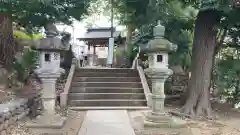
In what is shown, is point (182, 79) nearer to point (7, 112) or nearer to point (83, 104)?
point (83, 104)

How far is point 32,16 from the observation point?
8.28 metres

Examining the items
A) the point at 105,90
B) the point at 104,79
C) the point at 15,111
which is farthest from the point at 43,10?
the point at 104,79

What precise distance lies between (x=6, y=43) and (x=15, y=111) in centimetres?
270

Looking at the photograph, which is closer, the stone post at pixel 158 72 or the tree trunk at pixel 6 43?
the stone post at pixel 158 72

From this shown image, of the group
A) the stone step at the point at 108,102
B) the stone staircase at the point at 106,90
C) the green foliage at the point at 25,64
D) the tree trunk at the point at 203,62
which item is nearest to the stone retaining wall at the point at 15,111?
the green foliage at the point at 25,64

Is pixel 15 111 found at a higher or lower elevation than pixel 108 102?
higher

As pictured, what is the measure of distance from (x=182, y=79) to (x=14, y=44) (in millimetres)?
6951

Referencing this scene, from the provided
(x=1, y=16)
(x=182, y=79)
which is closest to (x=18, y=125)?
(x=1, y=16)

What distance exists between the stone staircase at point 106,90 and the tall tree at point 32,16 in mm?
2602

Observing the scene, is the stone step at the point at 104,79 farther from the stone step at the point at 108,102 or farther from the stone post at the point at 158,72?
the stone post at the point at 158,72

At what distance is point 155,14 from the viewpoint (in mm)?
8164

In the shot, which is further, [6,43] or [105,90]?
[105,90]

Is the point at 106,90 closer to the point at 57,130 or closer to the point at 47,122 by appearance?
the point at 47,122

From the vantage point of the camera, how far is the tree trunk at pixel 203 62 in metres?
8.49
